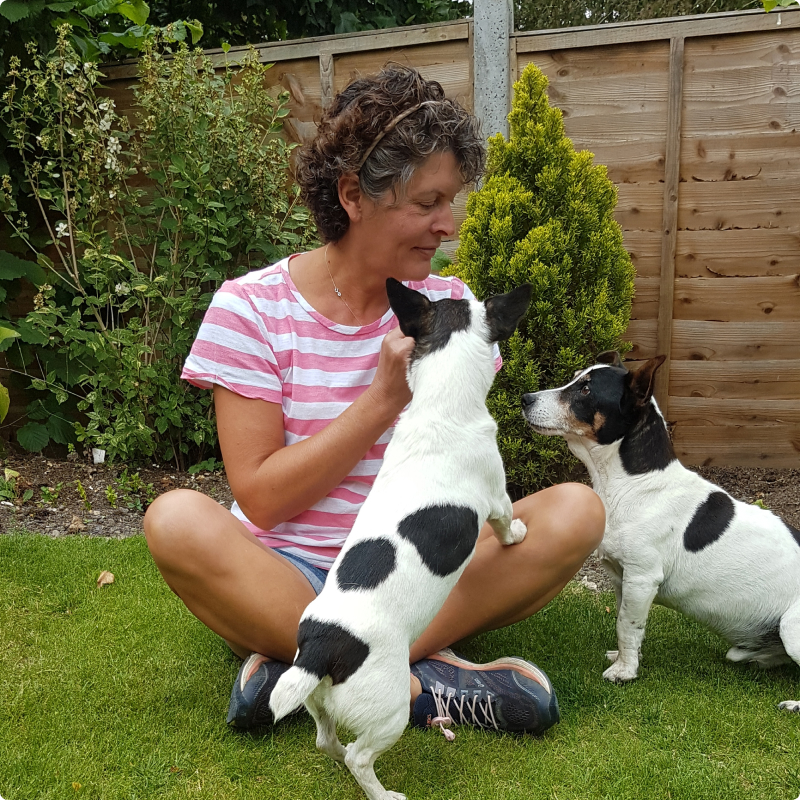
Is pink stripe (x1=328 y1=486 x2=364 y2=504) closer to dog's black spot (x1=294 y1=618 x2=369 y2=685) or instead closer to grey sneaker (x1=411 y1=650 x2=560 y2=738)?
grey sneaker (x1=411 y1=650 x2=560 y2=738)

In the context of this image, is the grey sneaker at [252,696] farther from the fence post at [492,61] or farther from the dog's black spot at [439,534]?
the fence post at [492,61]

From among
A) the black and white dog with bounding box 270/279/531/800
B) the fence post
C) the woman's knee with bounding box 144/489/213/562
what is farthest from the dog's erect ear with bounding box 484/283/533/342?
the fence post

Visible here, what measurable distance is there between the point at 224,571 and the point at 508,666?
3.34 feet

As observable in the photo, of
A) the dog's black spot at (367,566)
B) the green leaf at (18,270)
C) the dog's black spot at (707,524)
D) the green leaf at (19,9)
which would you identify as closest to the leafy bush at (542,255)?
the dog's black spot at (707,524)

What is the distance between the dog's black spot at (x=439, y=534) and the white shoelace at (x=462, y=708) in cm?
67

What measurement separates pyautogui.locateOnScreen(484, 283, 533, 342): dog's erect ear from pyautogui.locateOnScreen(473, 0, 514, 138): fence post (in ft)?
10.3

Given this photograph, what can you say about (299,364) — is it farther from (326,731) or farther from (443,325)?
(326,731)

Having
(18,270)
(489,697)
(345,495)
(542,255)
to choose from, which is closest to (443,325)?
(345,495)

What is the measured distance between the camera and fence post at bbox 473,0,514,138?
16.7ft

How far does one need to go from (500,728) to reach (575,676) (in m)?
0.50

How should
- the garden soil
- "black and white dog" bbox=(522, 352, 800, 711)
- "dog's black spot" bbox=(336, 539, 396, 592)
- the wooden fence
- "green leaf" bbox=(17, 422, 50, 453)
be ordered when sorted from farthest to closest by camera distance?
"green leaf" bbox=(17, 422, 50, 453) → the wooden fence → the garden soil → "black and white dog" bbox=(522, 352, 800, 711) → "dog's black spot" bbox=(336, 539, 396, 592)

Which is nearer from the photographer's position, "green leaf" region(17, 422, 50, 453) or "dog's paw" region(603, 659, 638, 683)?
"dog's paw" region(603, 659, 638, 683)

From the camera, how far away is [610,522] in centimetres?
312

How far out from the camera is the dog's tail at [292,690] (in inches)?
76.2
